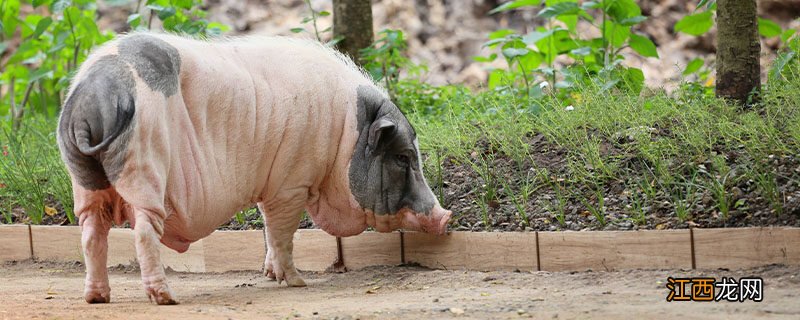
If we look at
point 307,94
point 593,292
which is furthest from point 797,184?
point 307,94

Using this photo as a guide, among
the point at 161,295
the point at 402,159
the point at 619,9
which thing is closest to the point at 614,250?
the point at 402,159

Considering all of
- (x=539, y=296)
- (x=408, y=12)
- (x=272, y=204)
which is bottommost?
(x=539, y=296)

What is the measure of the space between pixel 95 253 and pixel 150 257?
13.0 inches

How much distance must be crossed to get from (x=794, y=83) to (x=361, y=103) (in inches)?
101

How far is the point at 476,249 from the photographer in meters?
5.94

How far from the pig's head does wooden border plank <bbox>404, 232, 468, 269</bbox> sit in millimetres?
101

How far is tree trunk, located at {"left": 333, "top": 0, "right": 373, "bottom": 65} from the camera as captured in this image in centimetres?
857

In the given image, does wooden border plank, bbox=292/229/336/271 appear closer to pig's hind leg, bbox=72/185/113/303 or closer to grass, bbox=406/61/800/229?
grass, bbox=406/61/800/229

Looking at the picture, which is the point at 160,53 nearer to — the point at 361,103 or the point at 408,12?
the point at 361,103

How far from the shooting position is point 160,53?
200 inches

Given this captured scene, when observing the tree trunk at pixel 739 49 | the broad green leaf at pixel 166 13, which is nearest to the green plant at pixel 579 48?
the tree trunk at pixel 739 49

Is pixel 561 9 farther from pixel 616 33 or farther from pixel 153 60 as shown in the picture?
pixel 153 60

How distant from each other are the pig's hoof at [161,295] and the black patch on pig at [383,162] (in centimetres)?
131

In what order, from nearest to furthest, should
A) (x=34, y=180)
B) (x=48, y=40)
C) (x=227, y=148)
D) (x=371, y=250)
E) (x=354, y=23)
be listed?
1. (x=227, y=148)
2. (x=371, y=250)
3. (x=34, y=180)
4. (x=354, y=23)
5. (x=48, y=40)
